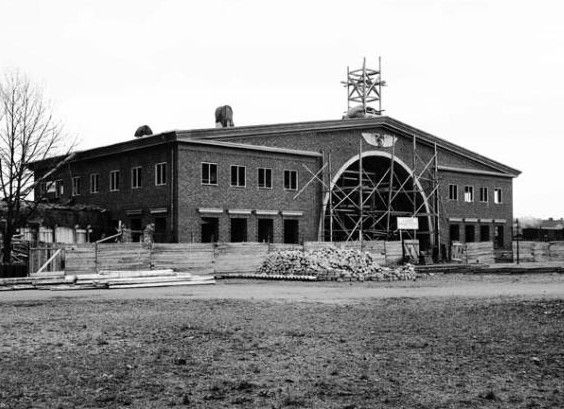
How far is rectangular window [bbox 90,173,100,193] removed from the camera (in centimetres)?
4716

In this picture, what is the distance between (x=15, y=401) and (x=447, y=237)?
4770cm

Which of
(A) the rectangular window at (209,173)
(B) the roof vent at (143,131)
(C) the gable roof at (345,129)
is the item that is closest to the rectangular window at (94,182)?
(B) the roof vent at (143,131)

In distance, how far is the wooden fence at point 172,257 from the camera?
31.2 meters

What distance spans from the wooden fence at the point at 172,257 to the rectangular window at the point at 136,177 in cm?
1066

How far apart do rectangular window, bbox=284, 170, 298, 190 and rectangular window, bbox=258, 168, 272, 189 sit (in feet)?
3.93

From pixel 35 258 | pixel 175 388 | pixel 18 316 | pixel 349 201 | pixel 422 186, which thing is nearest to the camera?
pixel 175 388

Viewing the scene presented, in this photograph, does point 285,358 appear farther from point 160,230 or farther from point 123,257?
point 160,230

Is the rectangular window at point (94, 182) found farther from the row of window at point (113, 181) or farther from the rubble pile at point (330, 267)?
the rubble pile at point (330, 267)

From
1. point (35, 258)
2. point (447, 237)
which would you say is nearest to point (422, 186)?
point (447, 237)

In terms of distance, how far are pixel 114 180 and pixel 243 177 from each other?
862cm

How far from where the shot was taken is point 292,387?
27.2 ft

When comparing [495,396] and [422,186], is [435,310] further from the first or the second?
[422,186]

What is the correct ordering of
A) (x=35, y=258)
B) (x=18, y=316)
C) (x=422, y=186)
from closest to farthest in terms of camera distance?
(x=18, y=316), (x=35, y=258), (x=422, y=186)

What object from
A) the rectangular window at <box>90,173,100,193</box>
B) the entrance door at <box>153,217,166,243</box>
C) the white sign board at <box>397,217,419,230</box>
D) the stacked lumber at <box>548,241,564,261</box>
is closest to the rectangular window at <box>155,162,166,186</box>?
the entrance door at <box>153,217,166,243</box>
